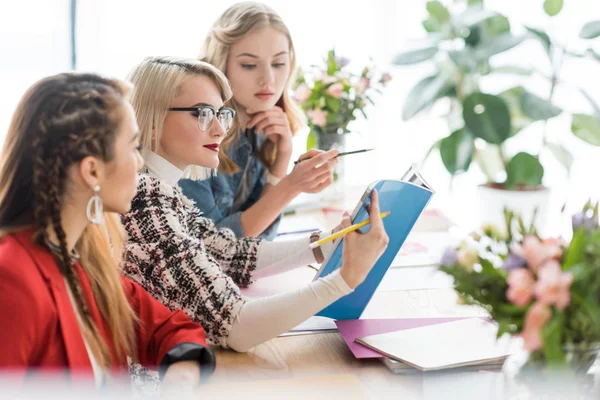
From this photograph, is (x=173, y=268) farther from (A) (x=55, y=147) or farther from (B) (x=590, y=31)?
(B) (x=590, y=31)

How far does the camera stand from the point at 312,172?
1698 millimetres

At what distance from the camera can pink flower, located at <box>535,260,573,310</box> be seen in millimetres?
790

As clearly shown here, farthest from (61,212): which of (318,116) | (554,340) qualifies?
(318,116)

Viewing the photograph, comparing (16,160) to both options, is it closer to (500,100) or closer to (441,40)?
(500,100)

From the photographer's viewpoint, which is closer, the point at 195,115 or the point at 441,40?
the point at 195,115

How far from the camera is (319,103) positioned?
223cm

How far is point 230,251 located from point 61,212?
620 millimetres

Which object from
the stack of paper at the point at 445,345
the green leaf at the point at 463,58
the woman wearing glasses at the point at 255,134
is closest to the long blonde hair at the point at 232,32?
the woman wearing glasses at the point at 255,134

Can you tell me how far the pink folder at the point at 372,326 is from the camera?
127 centimetres

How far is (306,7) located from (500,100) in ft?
3.85

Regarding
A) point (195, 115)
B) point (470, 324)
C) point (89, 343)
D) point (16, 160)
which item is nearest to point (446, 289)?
point (470, 324)

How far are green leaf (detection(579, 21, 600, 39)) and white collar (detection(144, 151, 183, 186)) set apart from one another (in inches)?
75.9

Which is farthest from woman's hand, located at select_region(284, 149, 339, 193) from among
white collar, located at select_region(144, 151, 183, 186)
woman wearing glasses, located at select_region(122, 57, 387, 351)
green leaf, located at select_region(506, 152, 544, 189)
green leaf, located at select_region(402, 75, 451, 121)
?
green leaf, located at select_region(402, 75, 451, 121)

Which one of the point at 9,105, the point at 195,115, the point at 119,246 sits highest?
the point at 195,115
